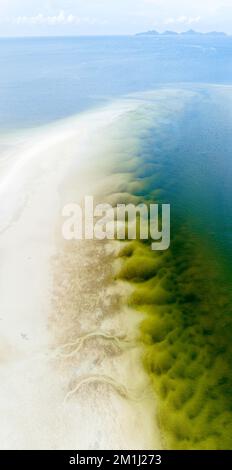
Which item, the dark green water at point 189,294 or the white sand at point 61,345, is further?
the dark green water at point 189,294

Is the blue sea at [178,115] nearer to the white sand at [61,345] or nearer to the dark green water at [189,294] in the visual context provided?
the dark green water at [189,294]

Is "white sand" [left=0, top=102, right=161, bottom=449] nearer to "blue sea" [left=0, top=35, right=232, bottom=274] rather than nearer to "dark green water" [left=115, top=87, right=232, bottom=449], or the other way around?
"dark green water" [left=115, top=87, right=232, bottom=449]

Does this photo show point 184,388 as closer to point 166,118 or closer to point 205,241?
point 205,241

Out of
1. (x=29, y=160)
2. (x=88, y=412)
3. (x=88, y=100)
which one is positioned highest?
(x=88, y=100)

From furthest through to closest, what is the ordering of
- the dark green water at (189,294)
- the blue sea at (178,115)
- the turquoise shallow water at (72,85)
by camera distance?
1. the turquoise shallow water at (72,85)
2. the blue sea at (178,115)
3. the dark green water at (189,294)

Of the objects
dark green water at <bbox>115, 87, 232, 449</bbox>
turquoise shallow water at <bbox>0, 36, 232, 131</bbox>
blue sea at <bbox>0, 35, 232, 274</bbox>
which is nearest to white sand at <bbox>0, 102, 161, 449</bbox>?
dark green water at <bbox>115, 87, 232, 449</bbox>

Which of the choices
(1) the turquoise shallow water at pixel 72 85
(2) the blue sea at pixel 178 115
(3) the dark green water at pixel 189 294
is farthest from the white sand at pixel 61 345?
(1) the turquoise shallow water at pixel 72 85

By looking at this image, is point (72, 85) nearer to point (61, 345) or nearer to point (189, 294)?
point (189, 294)
